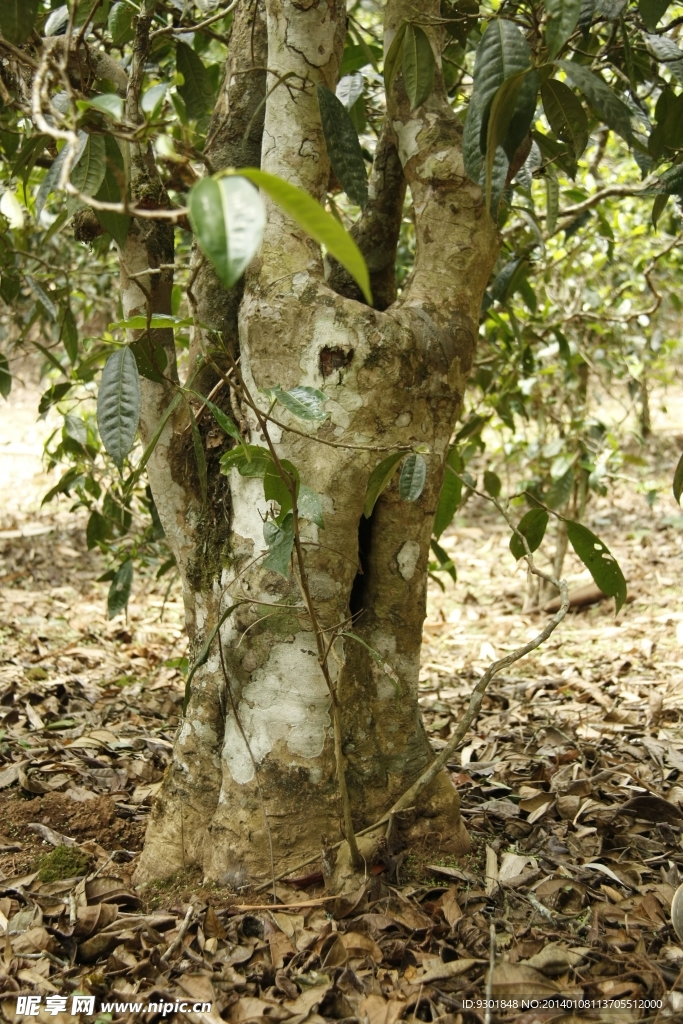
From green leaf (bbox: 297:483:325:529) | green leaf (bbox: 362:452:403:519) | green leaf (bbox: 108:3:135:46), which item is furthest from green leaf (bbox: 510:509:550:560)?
green leaf (bbox: 108:3:135:46)

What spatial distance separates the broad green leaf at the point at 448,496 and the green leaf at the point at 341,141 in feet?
1.72

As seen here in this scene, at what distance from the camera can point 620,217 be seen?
4.16m

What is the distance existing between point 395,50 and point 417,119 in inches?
6.8

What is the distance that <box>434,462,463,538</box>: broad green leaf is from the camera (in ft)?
5.32

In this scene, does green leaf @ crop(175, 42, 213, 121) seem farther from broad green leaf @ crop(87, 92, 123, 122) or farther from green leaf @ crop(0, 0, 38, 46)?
broad green leaf @ crop(87, 92, 123, 122)

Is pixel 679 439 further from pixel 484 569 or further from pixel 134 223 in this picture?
pixel 134 223

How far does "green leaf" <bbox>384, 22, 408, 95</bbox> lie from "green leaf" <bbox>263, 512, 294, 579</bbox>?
31.0 inches

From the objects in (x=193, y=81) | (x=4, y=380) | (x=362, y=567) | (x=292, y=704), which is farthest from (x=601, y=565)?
(x=4, y=380)

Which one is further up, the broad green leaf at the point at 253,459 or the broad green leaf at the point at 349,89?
the broad green leaf at the point at 349,89

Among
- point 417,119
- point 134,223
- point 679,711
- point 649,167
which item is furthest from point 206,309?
point 679,711

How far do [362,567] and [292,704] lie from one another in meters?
0.28

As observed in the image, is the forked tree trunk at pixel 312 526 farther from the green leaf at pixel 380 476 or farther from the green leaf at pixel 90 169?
the green leaf at pixel 90 169

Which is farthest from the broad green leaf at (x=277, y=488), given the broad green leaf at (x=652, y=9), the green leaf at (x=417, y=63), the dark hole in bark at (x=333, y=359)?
the broad green leaf at (x=652, y=9)

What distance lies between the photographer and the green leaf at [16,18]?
1218 millimetres
